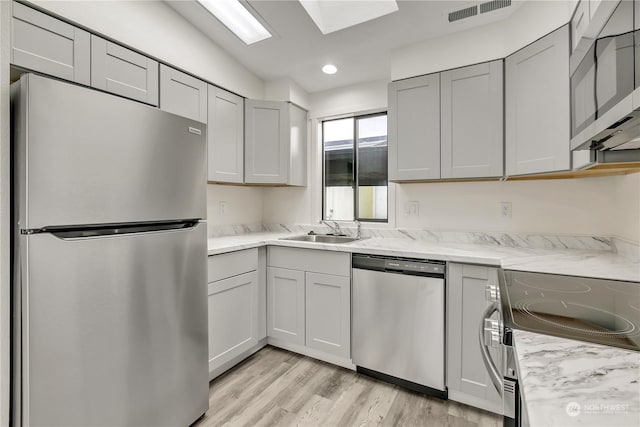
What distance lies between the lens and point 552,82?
1.66 meters

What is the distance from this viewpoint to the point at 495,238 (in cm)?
223

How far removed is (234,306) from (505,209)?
2161 mm

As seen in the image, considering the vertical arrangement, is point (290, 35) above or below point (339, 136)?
above

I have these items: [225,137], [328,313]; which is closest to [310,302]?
[328,313]

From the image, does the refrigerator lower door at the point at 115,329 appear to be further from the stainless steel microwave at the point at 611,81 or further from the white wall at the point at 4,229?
the stainless steel microwave at the point at 611,81

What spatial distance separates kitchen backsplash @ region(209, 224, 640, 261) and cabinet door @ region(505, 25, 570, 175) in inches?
21.3

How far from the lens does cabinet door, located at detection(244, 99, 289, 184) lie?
8.95 feet

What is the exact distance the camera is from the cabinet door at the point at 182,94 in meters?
1.98

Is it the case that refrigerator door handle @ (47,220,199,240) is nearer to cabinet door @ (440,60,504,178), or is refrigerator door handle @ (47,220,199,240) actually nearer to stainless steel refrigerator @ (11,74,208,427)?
stainless steel refrigerator @ (11,74,208,427)

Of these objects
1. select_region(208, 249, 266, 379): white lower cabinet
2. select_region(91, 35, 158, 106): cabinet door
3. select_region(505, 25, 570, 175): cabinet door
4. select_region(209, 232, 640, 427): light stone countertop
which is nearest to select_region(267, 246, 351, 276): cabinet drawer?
select_region(208, 249, 266, 379): white lower cabinet

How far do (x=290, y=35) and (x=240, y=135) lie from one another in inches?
36.6

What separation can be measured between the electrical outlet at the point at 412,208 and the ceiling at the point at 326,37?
1220 millimetres

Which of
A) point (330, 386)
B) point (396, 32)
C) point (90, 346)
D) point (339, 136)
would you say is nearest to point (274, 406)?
point (330, 386)

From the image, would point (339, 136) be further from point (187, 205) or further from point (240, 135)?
point (187, 205)
